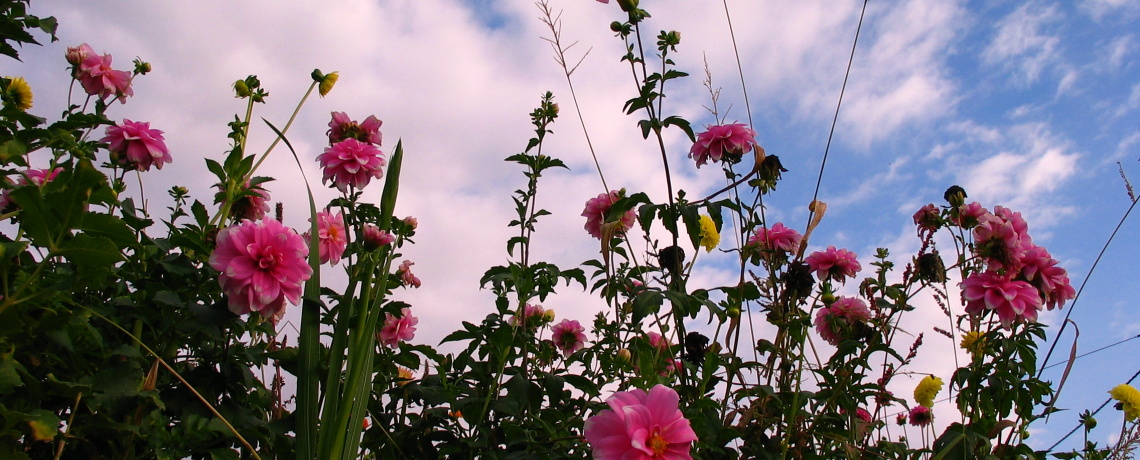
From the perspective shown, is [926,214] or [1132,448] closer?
[926,214]

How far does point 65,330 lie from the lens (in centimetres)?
127

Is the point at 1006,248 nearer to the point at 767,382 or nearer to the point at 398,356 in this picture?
the point at 767,382

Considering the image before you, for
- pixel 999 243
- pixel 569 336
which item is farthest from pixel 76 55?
pixel 999 243

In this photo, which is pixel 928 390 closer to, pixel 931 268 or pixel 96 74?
pixel 931 268

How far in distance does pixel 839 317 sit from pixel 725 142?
0.66m

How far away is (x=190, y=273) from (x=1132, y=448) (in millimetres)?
3035

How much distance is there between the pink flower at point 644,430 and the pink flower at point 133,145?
138 centimetres

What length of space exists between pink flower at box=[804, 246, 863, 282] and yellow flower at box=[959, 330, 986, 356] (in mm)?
385

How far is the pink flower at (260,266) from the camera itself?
4.31ft

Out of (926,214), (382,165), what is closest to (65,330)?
(382,165)

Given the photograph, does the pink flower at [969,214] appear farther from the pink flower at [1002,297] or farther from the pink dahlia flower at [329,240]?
the pink dahlia flower at [329,240]

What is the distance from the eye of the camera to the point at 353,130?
6.28 ft

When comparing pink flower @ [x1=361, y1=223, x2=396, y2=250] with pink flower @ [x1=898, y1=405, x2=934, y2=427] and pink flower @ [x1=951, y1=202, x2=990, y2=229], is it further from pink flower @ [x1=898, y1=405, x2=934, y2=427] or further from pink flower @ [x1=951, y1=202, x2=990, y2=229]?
pink flower @ [x1=898, y1=405, x2=934, y2=427]

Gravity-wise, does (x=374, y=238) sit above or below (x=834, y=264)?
below
